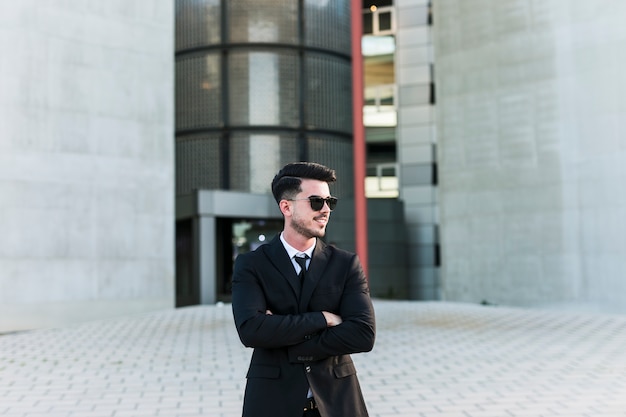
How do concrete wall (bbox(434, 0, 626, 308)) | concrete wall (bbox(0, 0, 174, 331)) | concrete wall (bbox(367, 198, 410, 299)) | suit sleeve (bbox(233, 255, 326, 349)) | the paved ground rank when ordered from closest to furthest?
suit sleeve (bbox(233, 255, 326, 349)), the paved ground, concrete wall (bbox(0, 0, 174, 331)), concrete wall (bbox(434, 0, 626, 308)), concrete wall (bbox(367, 198, 410, 299))

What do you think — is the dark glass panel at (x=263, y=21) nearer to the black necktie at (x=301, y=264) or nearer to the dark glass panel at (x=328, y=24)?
the dark glass panel at (x=328, y=24)

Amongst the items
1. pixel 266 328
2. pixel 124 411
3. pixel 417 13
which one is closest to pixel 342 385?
pixel 266 328

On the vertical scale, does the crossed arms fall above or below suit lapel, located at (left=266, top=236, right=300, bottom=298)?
below

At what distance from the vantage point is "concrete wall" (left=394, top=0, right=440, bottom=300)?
88.5ft

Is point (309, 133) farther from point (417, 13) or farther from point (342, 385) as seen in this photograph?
point (342, 385)

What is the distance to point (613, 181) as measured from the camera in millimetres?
17672

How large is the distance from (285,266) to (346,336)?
1.26 ft

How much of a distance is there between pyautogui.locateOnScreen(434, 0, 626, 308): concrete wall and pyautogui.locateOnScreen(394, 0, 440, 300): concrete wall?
4772 millimetres

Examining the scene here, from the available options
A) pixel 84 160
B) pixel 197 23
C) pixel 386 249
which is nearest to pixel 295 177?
pixel 84 160

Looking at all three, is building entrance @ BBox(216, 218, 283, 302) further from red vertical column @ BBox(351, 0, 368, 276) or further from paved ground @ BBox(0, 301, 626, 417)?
red vertical column @ BBox(351, 0, 368, 276)

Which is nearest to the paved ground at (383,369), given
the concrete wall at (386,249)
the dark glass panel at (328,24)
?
the concrete wall at (386,249)

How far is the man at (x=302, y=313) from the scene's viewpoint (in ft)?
10.1

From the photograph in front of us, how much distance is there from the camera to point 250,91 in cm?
2333

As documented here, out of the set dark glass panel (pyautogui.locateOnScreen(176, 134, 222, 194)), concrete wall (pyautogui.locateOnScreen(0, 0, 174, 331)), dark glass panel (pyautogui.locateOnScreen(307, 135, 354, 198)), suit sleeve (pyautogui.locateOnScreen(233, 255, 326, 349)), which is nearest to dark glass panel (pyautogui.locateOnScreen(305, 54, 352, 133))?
dark glass panel (pyautogui.locateOnScreen(307, 135, 354, 198))
